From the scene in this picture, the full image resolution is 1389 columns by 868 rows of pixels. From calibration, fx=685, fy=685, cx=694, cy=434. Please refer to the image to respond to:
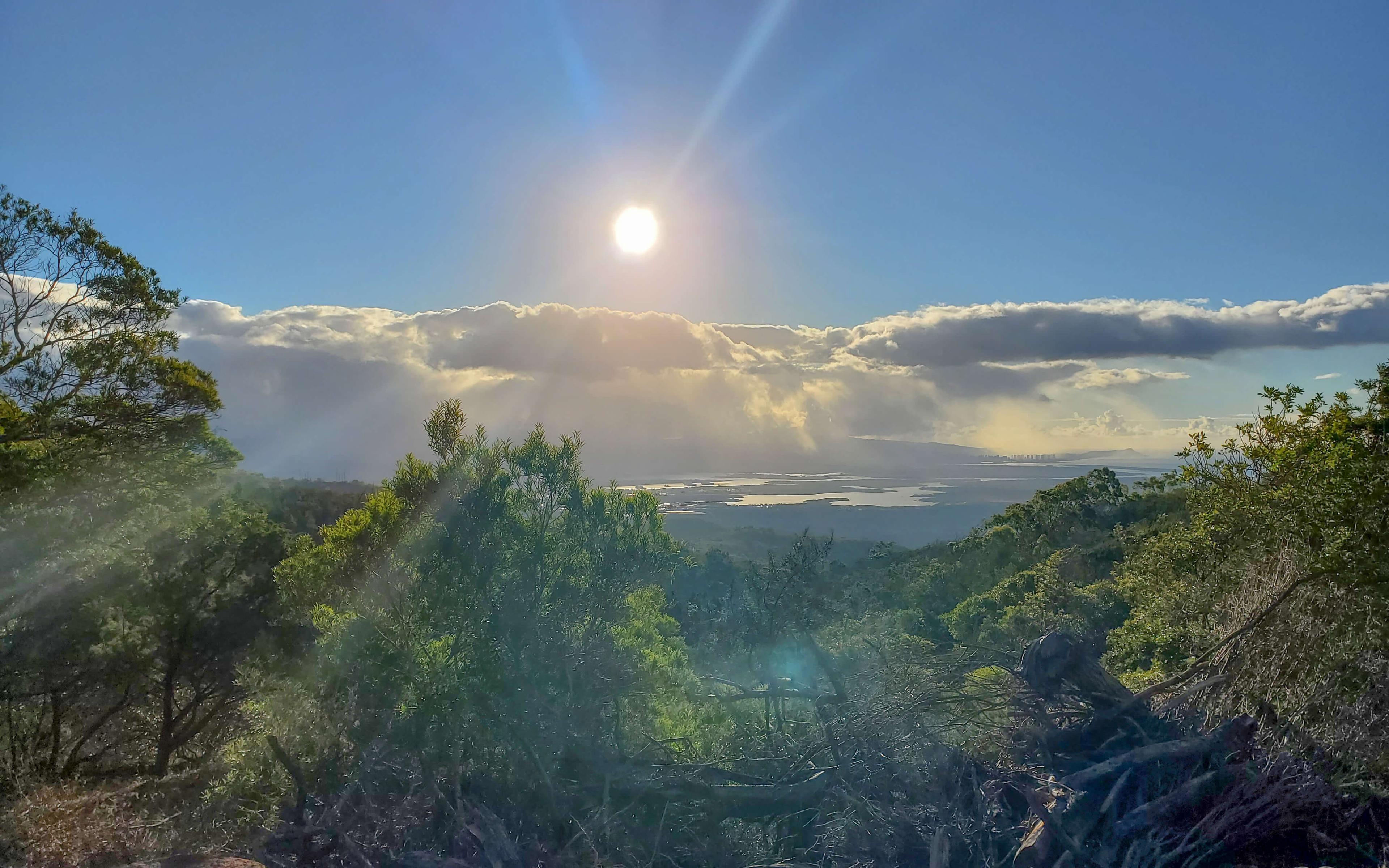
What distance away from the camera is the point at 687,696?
7984 millimetres

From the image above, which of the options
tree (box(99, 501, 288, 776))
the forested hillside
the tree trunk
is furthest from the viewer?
tree (box(99, 501, 288, 776))

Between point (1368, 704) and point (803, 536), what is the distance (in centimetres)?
554

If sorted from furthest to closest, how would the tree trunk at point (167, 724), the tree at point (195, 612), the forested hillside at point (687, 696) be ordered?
the tree at point (195, 612) < the tree trunk at point (167, 724) < the forested hillside at point (687, 696)

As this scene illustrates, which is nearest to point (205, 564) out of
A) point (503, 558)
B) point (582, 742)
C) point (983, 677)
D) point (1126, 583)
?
point (503, 558)

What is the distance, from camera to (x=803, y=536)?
355 inches

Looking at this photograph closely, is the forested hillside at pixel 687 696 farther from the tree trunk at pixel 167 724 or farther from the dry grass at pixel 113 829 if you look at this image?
the tree trunk at pixel 167 724

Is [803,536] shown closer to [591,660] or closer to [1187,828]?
[591,660]

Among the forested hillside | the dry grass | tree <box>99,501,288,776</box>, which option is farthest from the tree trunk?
the dry grass

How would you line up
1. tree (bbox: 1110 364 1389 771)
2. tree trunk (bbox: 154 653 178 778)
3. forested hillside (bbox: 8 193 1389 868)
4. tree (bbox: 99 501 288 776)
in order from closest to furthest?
1. forested hillside (bbox: 8 193 1389 868)
2. tree (bbox: 1110 364 1389 771)
3. tree trunk (bbox: 154 653 178 778)
4. tree (bbox: 99 501 288 776)

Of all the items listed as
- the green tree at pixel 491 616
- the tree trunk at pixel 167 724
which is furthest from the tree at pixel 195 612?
the green tree at pixel 491 616

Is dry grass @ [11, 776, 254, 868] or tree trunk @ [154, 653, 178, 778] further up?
Result: dry grass @ [11, 776, 254, 868]

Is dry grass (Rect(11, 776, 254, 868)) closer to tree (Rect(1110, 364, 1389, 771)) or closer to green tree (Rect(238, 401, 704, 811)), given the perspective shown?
green tree (Rect(238, 401, 704, 811))

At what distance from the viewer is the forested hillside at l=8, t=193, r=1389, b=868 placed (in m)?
5.31

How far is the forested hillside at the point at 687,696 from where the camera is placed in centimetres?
531
